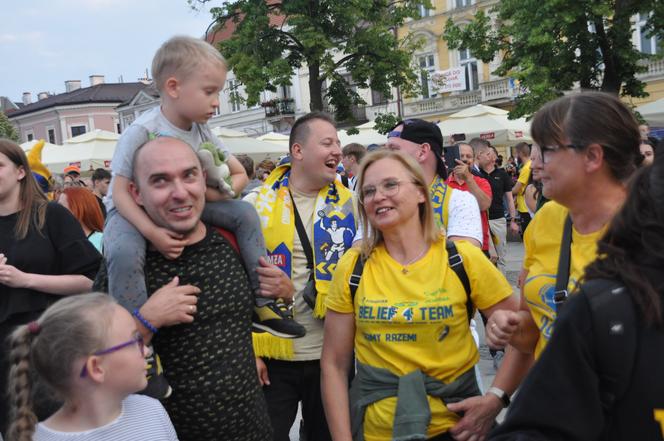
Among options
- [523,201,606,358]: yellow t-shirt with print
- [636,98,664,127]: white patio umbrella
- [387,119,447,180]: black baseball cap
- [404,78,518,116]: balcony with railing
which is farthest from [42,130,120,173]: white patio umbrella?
[404,78,518,116]: balcony with railing

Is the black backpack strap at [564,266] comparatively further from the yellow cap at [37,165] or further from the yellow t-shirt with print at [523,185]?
the yellow t-shirt with print at [523,185]

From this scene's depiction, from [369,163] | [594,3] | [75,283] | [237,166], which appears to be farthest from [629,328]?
[594,3]

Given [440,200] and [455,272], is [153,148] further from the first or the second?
[440,200]

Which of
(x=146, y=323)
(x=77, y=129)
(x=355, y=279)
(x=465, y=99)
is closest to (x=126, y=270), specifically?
(x=146, y=323)

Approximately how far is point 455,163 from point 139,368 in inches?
170

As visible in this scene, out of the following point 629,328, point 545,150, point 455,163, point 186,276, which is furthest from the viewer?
point 455,163

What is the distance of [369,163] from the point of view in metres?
2.99

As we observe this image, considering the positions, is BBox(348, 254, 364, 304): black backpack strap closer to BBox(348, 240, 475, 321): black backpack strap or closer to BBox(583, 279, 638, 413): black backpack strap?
BBox(348, 240, 475, 321): black backpack strap

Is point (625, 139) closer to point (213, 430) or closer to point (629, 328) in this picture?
point (629, 328)

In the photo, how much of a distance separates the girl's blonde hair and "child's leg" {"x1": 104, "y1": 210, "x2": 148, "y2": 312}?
15 cm

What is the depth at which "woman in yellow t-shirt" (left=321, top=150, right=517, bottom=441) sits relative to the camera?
2615 millimetres

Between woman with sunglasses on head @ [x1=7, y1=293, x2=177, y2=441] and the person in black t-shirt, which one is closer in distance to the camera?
woman with sunglasses on head @ [x1=7, y1=293, x2=177, y2=441]

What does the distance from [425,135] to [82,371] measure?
2.58 m

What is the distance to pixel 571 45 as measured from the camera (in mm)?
18312
